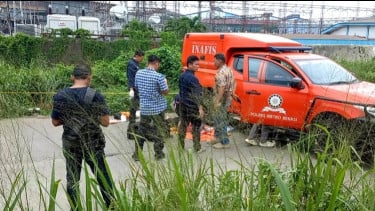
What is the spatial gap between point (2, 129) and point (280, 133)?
14.0ft

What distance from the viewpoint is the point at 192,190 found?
2.34 m

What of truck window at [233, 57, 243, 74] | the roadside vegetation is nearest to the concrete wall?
truck window at [233, 57, 243, 74]

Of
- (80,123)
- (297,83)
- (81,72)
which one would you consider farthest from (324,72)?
(80,123)

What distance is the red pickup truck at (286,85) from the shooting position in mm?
5578

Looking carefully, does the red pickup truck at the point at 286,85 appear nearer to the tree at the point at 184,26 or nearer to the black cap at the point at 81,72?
the black cap at the point at 81,72

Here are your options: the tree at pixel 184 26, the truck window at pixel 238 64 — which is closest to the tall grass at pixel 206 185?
the truck window at pixel 238 64

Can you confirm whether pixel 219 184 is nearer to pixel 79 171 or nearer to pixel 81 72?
pixel 79 171

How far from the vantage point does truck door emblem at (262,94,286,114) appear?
614 centimetres

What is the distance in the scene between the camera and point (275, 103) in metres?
6.18

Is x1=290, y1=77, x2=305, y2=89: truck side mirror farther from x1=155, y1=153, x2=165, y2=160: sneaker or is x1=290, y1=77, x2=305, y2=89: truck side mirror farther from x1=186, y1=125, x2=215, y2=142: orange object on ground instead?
x1=155, y1=153, x2=165, y2=160: sneaker

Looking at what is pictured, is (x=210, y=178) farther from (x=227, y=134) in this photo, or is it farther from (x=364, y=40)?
(x=364, y=40)

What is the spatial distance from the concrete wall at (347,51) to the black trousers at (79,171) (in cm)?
1015

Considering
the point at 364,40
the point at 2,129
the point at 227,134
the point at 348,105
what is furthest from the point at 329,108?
the point at 364,40

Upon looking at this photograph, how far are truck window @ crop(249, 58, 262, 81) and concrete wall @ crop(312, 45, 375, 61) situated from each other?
6.03m
